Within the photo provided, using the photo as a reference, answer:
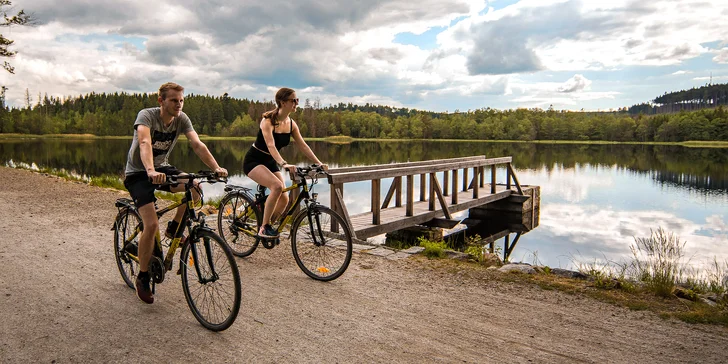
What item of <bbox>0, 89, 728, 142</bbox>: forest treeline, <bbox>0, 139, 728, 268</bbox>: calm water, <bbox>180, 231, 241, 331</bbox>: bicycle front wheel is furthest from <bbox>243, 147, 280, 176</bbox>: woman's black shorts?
<bbox>0, 89, 728, 142</bbox>: forest treeline

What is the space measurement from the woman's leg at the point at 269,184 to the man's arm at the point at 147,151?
1.79 metres

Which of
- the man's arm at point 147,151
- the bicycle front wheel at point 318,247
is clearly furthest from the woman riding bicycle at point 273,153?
the man's arm at point 147,151

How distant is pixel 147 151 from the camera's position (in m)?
3.84

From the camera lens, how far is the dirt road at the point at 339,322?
11.2 ft

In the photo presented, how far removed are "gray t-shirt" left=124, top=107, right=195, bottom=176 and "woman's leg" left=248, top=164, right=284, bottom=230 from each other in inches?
55.0

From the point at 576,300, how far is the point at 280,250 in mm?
3624

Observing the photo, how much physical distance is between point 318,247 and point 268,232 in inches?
27.4

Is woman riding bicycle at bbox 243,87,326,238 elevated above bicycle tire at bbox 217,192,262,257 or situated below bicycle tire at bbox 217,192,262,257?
above

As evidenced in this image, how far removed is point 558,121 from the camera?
412 ft

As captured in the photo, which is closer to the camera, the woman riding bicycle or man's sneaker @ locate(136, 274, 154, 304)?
man's sneaker @ locate(136, 274, 154, 304)

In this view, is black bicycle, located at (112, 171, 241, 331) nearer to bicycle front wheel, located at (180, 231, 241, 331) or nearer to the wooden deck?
bicycle front wheel, located at (180, 231, 241, 331)

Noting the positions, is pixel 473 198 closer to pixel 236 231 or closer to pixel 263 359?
pixel 236 231

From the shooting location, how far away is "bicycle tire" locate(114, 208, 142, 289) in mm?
4595

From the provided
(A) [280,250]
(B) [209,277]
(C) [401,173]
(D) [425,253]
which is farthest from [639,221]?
(B) [209,277]
